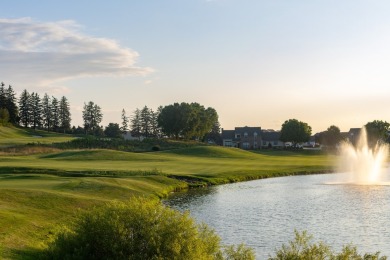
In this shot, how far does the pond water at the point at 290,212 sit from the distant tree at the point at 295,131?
112365 millimetres

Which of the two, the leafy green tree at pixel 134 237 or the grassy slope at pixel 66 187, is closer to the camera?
the leafy green tree at pixel 134 237

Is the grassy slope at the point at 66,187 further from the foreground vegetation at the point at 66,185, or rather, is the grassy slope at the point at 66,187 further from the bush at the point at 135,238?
the bush at the point at 135,238

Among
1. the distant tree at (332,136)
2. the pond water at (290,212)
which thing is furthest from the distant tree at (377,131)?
the pond water at (290,212)

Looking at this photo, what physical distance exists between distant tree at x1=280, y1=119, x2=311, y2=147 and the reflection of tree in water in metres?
120

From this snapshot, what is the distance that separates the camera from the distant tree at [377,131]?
600 feet

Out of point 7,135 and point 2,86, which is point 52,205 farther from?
point 2,86

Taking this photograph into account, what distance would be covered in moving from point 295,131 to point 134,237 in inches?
6430

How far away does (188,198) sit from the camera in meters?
55.4

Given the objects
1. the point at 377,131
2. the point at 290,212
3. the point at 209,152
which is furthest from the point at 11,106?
the point at 290,212

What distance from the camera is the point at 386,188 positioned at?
6488 cm

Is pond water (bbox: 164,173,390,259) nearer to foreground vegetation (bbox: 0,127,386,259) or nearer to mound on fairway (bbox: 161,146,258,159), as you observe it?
foreground vegetation (bbox: 0,127,386,259)

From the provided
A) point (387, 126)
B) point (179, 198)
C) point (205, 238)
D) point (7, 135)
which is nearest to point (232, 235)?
point (205, 238)

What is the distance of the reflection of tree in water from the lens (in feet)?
166

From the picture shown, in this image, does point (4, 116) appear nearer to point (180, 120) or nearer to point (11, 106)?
point (11, 106)
